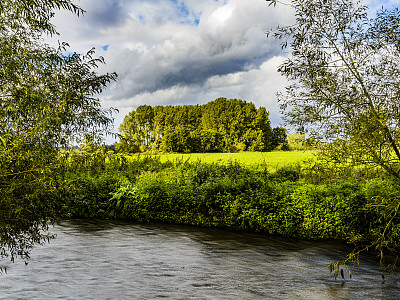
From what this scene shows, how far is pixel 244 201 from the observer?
10117mm

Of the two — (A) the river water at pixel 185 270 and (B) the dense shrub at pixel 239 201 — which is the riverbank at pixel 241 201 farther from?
(A) the river water at pixel 185 270

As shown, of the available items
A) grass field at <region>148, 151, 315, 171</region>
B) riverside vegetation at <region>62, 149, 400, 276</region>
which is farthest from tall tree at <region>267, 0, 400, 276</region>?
grass field at <region>148, 151, 315, 171</region>

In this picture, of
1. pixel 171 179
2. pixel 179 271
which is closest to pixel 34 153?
pixel 179 271

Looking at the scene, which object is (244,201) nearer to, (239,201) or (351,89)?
(239,201)

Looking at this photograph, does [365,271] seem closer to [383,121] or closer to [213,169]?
[383,121]

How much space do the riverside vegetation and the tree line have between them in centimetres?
2031

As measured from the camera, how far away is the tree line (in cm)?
3469

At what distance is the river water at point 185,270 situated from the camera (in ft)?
19.1

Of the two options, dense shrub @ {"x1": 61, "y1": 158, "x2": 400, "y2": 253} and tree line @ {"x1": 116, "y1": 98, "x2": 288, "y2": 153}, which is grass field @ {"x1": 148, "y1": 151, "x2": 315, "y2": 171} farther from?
tree line @ {"x1": 116, "y1": 98, "x2": 288, "y2": 153}

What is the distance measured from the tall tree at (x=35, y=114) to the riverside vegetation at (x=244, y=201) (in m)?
2.78

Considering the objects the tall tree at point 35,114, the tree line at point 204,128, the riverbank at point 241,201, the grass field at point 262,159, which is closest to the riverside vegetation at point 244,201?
the riverbank at point 241,201

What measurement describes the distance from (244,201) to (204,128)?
27.8m

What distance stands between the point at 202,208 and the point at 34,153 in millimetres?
7470

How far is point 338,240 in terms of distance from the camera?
9.24 meters
